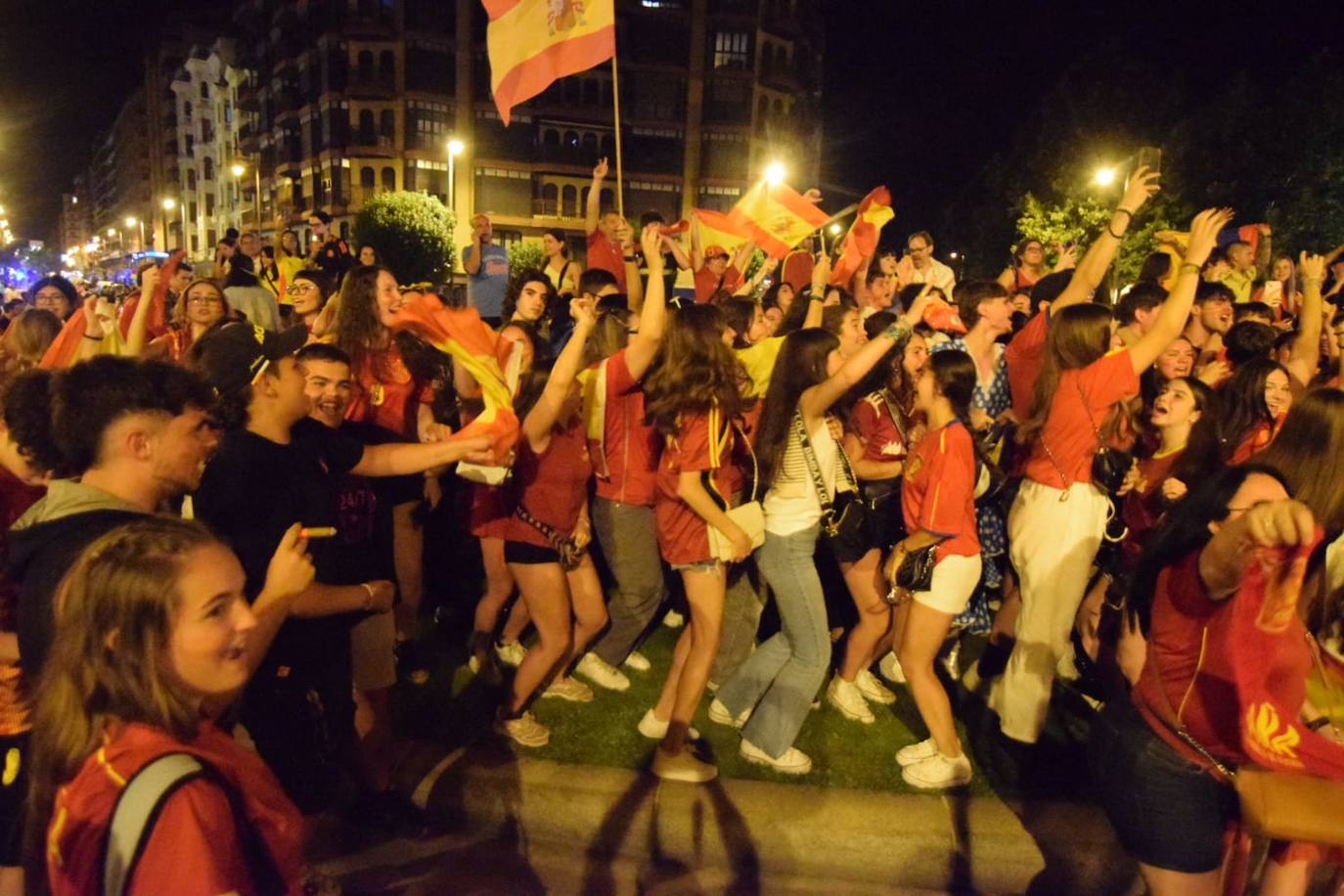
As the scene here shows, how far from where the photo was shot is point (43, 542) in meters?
2.04

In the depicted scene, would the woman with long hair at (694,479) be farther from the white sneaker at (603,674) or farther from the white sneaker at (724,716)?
the white sneaker at (603,674)

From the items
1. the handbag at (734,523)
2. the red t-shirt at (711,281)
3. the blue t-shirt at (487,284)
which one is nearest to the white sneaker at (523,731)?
the handbag at (734,523)

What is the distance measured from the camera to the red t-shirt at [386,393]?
16.4 feet

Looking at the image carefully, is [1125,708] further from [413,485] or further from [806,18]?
[806,18]

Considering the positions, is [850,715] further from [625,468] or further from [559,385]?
[559,385]

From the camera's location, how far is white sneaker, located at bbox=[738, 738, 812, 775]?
4.16 metres

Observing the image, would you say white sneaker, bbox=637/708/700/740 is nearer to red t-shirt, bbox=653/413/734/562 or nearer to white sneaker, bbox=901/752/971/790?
red t-shirt, bbox=653/413/734/562

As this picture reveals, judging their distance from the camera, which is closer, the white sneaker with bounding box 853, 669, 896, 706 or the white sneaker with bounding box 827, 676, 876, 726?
the white sneaker with bounding box 827, 676, 876, 726

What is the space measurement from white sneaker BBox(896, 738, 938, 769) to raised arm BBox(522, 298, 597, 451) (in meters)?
2.34

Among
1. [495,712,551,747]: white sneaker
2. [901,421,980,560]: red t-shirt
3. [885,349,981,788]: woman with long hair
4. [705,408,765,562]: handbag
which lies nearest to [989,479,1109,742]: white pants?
[885,349,981,788]: woman with long hair

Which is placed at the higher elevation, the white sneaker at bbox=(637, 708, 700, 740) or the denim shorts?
the denim shorts

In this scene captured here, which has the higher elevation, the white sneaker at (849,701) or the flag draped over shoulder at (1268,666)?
the flag draped over shoulder at (1268,666)

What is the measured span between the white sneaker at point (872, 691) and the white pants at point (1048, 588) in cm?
73

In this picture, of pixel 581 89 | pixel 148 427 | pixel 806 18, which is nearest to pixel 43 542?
pixel 148 427
